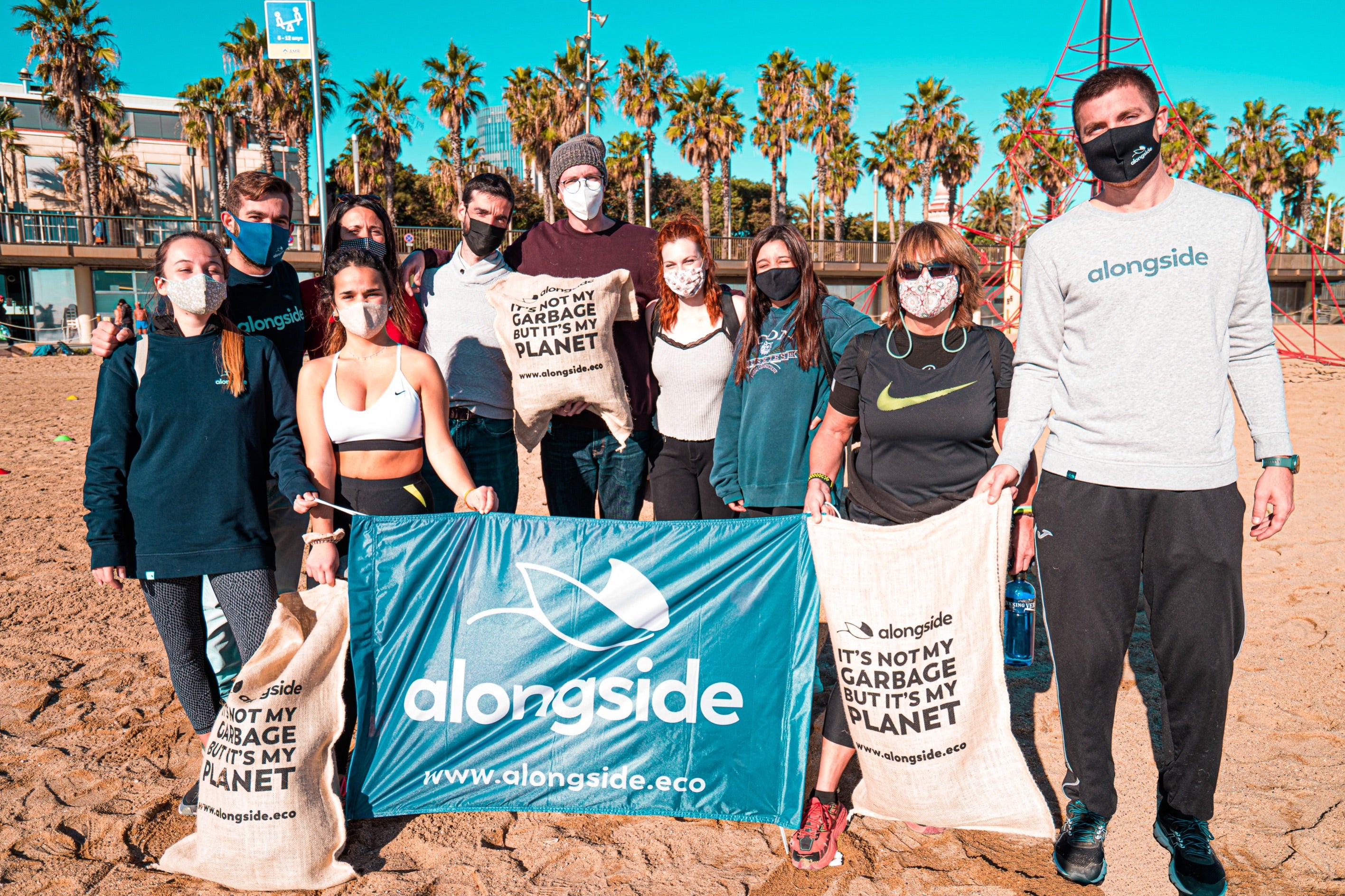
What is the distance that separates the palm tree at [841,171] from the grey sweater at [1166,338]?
1620 inches

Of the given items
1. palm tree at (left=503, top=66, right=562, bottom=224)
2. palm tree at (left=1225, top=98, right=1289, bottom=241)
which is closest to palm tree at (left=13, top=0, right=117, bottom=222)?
palm tree at (left=503, top=66, right=562, bottom=224)

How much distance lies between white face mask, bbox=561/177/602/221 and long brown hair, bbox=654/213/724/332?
1.34 ft

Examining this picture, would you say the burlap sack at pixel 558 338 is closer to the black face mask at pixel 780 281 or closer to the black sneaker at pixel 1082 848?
the black face mask at pixel 780 281

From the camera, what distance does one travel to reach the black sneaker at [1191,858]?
2.49 metres

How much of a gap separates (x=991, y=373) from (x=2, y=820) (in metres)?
3.68

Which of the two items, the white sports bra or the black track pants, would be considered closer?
the black track pants

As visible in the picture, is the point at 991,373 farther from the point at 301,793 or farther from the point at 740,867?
the point at 301,793

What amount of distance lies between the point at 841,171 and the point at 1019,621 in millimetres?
42601

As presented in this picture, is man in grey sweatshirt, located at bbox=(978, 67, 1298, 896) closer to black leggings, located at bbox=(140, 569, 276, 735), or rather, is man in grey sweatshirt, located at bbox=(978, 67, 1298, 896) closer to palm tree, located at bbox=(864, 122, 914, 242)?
black leggings, located at bbox=(140, 569, 276, 735)

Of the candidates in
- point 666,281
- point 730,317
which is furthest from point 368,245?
point 730,317

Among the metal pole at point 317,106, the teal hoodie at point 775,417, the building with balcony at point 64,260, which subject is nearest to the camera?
the teal hoodie at point 775,417

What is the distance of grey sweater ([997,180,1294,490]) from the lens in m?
2.35

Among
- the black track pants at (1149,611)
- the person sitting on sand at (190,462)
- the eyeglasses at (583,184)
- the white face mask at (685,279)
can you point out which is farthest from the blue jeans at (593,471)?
the black track pants at (1149,611)

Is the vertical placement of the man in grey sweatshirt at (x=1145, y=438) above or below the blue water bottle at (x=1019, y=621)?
above
